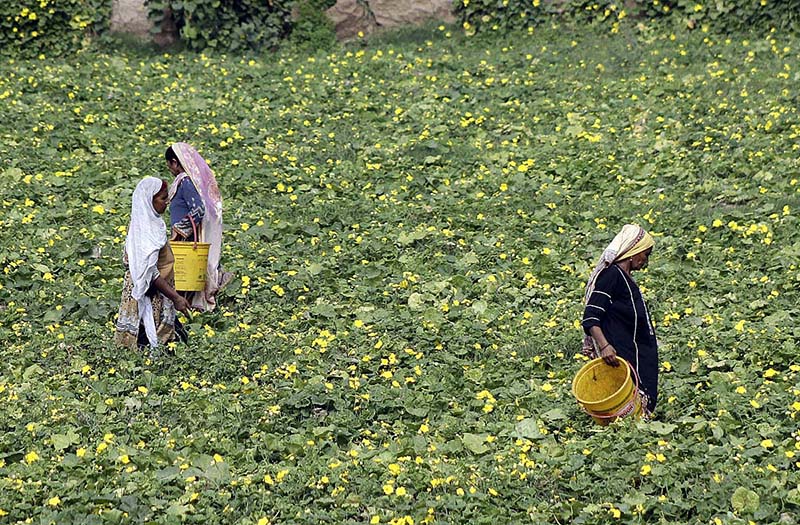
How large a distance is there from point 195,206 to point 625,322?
10.9ft

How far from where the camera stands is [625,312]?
6.57 m

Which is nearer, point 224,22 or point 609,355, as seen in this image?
point 609,355

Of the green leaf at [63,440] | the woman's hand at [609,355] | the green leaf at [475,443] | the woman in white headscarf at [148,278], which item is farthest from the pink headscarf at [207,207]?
the woman's hand at [609,355]

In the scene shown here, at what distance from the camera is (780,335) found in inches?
293

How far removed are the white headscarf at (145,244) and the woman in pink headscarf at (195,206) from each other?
1.60ft

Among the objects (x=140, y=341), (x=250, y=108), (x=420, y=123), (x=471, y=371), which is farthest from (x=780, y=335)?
(x=250, y=108)

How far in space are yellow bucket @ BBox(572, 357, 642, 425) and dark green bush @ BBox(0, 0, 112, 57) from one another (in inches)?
394

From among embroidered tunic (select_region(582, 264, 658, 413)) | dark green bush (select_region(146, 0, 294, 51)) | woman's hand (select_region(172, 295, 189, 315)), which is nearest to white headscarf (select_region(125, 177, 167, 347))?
woman's hand (select_region(172, 295, 189, 315))

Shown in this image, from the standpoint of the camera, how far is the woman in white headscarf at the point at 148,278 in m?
7.45

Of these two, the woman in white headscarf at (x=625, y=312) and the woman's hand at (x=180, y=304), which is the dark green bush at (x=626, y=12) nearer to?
the woman's hand at (x=180, y=304)

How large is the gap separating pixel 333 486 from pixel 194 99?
25.8ft

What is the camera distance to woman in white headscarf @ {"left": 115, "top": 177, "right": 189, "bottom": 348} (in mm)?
7453

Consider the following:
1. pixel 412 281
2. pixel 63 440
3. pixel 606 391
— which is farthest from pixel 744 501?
pixel 412 281

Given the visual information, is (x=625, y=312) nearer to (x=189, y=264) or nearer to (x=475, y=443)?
(x=475, y=443)
